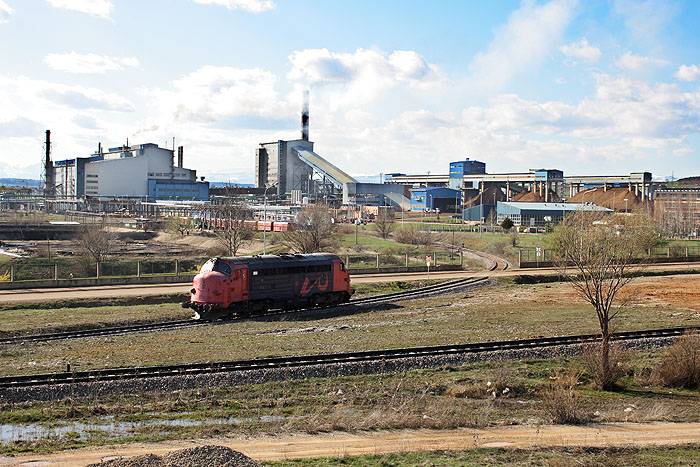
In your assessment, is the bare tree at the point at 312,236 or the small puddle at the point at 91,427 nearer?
the small puddle at the point at 91,427

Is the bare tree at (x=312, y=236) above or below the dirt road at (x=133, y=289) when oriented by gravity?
above

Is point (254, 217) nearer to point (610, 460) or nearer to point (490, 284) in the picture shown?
point (490, 284)

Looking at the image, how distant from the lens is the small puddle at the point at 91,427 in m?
21.2

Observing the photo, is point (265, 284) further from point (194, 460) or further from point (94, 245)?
point (94, 245)

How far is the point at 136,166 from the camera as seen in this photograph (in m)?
186

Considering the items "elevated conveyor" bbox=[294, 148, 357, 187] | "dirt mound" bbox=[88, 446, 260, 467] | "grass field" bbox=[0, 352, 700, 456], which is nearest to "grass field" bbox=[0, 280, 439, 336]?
"grass field" bbox=[0, 352, 700, 456]

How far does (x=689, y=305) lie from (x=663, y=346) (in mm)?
18384

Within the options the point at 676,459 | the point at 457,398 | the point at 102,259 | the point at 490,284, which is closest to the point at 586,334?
the point at 457,398

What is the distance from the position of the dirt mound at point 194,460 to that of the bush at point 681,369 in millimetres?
18542

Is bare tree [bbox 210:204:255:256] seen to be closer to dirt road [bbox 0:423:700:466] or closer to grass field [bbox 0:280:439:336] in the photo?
grass field [bbox 0:280:439:336]

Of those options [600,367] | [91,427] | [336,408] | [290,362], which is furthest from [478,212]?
[91,427]

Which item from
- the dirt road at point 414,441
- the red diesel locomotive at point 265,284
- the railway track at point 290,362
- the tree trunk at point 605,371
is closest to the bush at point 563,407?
the dirt road at point 414,441

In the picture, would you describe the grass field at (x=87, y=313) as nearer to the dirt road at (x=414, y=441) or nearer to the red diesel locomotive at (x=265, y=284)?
the red diesel locomotive at (x=265, y=284)

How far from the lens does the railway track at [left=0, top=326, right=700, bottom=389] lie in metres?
26.8
